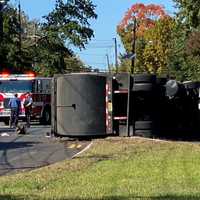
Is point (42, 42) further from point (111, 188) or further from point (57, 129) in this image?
point (111, 188)

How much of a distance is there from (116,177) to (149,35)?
8646 centimetres

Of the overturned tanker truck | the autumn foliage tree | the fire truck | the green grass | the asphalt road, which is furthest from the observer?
the autumn foliage tree

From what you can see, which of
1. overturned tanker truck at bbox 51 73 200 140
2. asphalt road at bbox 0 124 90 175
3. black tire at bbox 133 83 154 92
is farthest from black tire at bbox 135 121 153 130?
asphalt road at bbox 0 124 90 175

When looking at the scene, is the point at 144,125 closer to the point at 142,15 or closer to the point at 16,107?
the point at 16,107

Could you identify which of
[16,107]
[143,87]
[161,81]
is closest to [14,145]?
[143,87]

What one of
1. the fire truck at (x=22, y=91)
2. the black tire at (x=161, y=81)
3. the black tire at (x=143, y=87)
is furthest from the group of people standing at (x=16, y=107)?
the black tire at (x=143, y=87)

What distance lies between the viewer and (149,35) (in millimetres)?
98688

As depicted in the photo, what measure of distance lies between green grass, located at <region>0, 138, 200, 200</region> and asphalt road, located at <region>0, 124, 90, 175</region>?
2.50 ft

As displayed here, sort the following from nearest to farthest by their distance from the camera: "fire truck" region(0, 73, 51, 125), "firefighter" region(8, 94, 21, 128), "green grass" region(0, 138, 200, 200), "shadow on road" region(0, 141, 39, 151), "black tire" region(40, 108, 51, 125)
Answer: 1. "green grass" region(0, 138, 200, 200)
2. "shadow on road" region(0, 141, 39, 151)
3. "firefighter" region(8, 94, 21, 128)
4. "fire truck" region(0, 73, 51, 125)
5. "black tire" region(40, 108, 51, 125)

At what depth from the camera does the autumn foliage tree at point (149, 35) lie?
9729 centimetres

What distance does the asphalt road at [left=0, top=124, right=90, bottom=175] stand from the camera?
16344 millimetres

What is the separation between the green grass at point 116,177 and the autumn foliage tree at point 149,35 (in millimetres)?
76476

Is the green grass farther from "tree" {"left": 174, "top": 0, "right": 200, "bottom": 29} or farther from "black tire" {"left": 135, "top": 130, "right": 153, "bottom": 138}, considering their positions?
"tree" {"left": 174, "top": 0, "right": 200, "bottom": 29}

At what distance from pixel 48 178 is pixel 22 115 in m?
24.6
